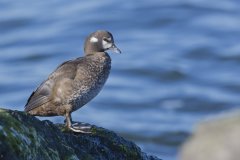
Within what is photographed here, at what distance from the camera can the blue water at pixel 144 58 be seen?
27.1 m

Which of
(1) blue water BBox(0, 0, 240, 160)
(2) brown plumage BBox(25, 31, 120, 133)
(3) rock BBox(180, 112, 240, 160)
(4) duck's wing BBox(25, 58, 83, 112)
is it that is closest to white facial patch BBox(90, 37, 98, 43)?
(2) brown plumage BBox(25, 31, 120, 133)

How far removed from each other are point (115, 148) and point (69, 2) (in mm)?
32698

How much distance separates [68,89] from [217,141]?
6206 mm

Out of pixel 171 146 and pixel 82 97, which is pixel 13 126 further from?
pixel 171 146

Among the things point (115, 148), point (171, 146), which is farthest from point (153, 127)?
point (115, 148)

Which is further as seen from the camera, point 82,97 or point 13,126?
point 82,97

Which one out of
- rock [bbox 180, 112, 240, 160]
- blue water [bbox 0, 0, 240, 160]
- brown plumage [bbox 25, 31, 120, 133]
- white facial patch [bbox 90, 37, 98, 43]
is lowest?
brown plumage [bbox 25, 31, 120, 133]

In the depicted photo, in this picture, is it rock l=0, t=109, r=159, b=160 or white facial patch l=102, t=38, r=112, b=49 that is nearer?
rock l=0, t=109, r=159, b=160

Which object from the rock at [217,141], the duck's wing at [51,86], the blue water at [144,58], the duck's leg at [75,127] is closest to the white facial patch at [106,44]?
the duck's wing at [51,86]

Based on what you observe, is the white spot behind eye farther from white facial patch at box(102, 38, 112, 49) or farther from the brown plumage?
the brown plumage

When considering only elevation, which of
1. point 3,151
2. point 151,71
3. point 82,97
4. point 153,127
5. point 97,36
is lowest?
point 3,151

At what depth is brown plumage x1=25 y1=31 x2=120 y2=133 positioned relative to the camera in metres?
8.98

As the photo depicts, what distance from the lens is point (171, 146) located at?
80.8ft

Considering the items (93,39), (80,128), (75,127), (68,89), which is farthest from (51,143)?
(93,39)
